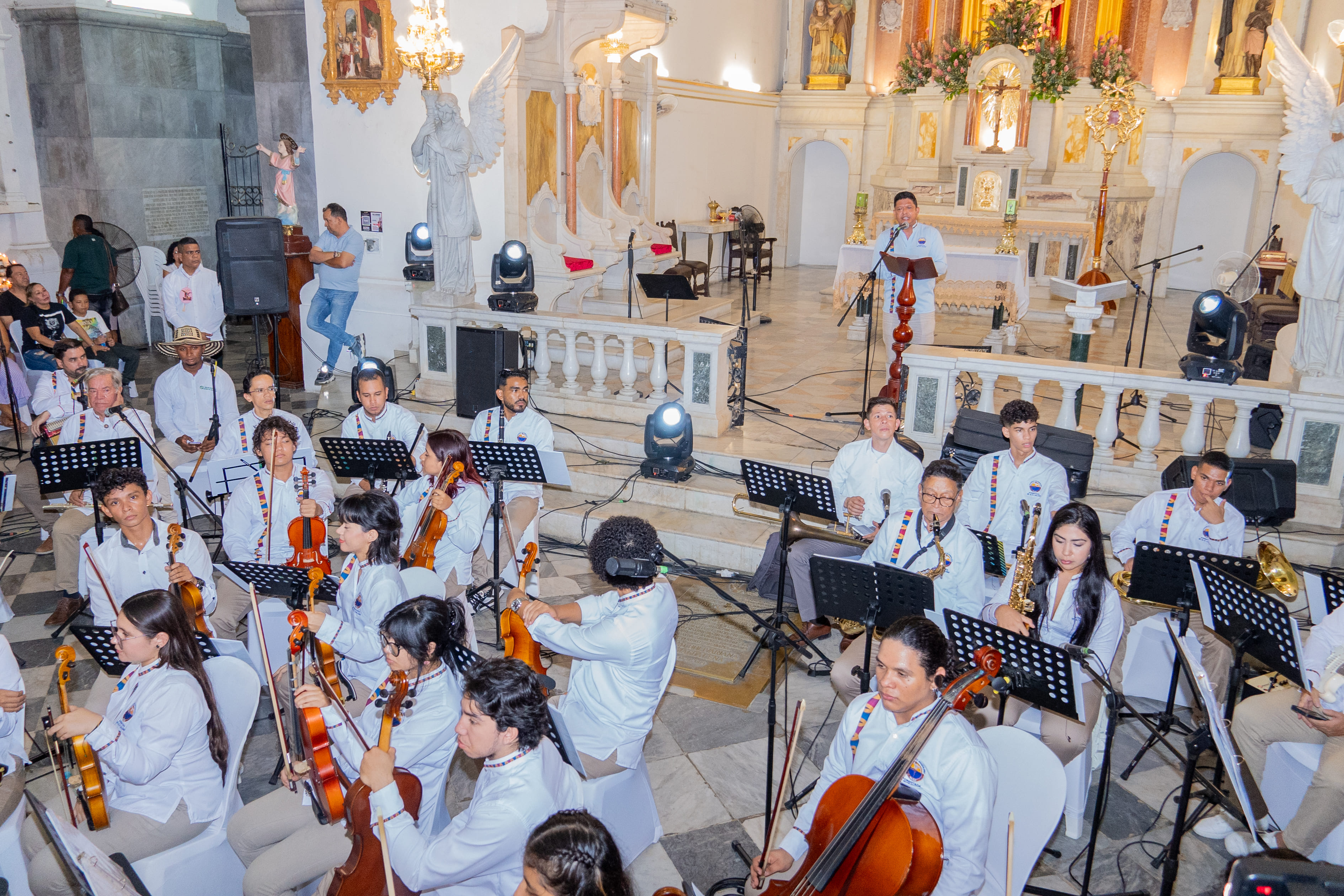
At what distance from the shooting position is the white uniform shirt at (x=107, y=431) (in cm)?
652

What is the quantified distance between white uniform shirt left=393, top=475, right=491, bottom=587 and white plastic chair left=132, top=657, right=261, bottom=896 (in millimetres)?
1625

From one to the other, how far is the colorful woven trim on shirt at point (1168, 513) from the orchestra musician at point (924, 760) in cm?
269

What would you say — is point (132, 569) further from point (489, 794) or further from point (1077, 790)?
point (1077, 790)

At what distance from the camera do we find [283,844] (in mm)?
3486

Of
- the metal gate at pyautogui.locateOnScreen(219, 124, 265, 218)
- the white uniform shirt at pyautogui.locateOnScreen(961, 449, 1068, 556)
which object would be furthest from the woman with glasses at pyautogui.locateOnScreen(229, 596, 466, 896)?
the metal gate at pyautogui.locateOnScreen(219, 124, 265, 218)

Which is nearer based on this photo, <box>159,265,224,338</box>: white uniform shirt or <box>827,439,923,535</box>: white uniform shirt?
<box>827,439,923,535</box>: white uniform shirt

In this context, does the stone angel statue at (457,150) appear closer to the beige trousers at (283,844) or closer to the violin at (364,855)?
the beige trousers at (283,844)

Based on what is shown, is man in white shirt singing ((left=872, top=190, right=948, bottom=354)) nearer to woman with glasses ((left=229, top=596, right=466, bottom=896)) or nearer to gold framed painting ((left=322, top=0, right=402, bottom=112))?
gold framed painting ((left=322, top=0, right=402, bottom=112))

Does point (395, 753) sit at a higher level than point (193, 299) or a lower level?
lower

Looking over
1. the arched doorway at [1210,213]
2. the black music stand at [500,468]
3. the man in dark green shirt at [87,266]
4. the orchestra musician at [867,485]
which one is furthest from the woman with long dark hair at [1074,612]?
the arched doorway at [1210,213]

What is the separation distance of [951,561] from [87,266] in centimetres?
1021

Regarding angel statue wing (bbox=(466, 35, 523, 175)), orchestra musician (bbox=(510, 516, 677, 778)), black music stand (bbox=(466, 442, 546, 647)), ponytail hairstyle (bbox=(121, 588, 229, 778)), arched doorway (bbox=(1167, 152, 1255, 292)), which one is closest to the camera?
ponytail hairstyle (bbox=(121, 588, 229, 778))

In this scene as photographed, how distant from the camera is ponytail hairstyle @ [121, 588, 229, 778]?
3670 mm

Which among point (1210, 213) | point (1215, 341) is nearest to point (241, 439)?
point (1215, 341)
